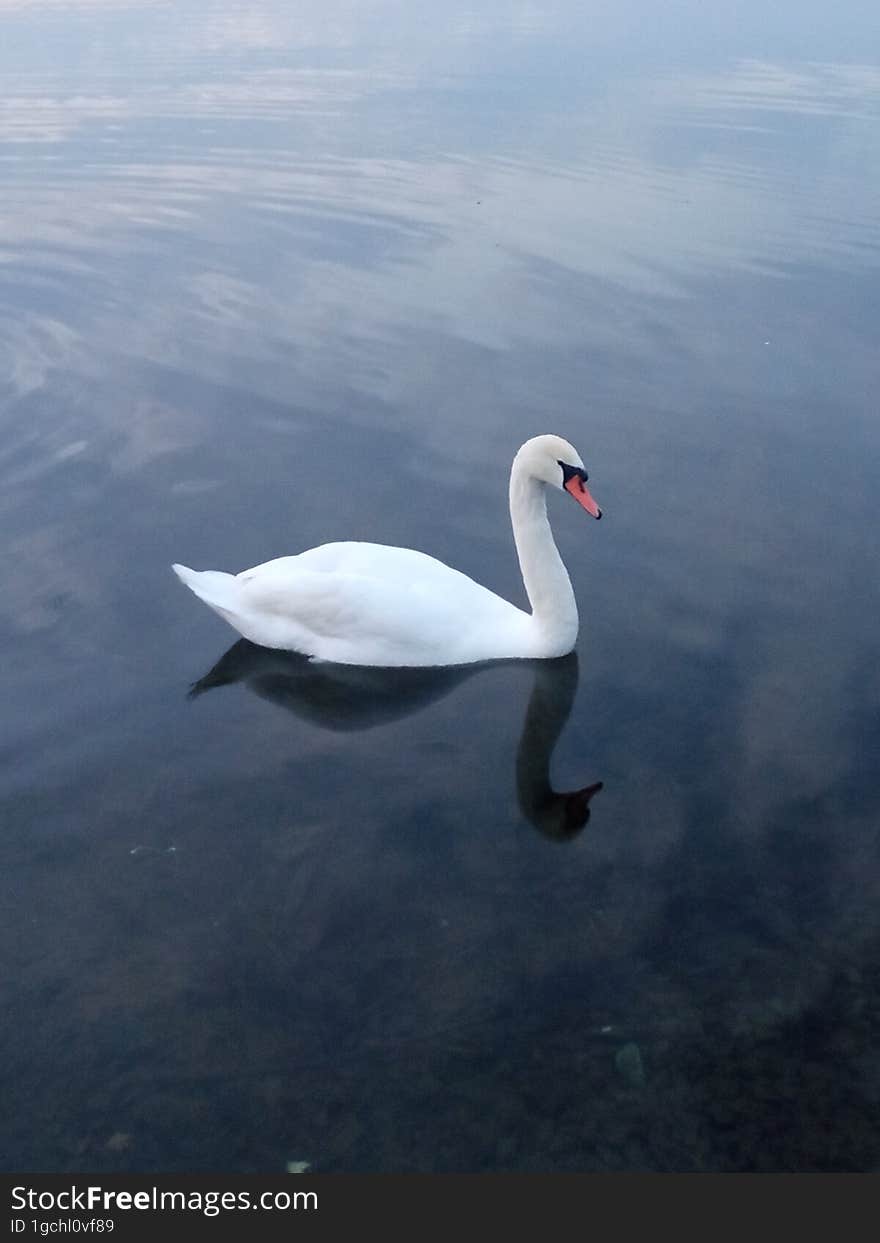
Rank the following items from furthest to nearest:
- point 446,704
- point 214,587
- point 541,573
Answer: point 214,587, point 541,573, point 446,704

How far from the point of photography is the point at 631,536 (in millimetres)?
9812

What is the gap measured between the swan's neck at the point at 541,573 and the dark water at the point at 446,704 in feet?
0.73

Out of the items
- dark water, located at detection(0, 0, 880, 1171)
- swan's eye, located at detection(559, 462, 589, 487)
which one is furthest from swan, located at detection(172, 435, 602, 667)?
dark water, located at detection(0, 0, 880, 1171)

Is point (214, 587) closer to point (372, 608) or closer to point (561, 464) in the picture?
point (372, 608)

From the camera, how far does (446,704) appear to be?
8.05 m

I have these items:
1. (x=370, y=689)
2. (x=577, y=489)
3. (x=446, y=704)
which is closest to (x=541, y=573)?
(x=577, y=489)

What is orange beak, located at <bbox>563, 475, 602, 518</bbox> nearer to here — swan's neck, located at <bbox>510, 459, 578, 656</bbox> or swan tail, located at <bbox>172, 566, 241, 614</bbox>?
swan's neck, located at <bbox>510, 459, 578, 656</bbox>

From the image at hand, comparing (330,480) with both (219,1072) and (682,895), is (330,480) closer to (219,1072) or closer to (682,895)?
(682,895)

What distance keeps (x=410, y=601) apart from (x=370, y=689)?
2.05 feet

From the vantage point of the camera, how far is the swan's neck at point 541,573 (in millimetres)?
8320

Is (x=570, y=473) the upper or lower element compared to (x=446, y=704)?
upper

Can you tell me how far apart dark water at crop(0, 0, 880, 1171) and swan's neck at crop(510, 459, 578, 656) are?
223mm

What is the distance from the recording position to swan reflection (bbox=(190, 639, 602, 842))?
7.80m

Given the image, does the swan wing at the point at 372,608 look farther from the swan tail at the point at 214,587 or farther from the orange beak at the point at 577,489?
the orange beak at the point at 577,489
